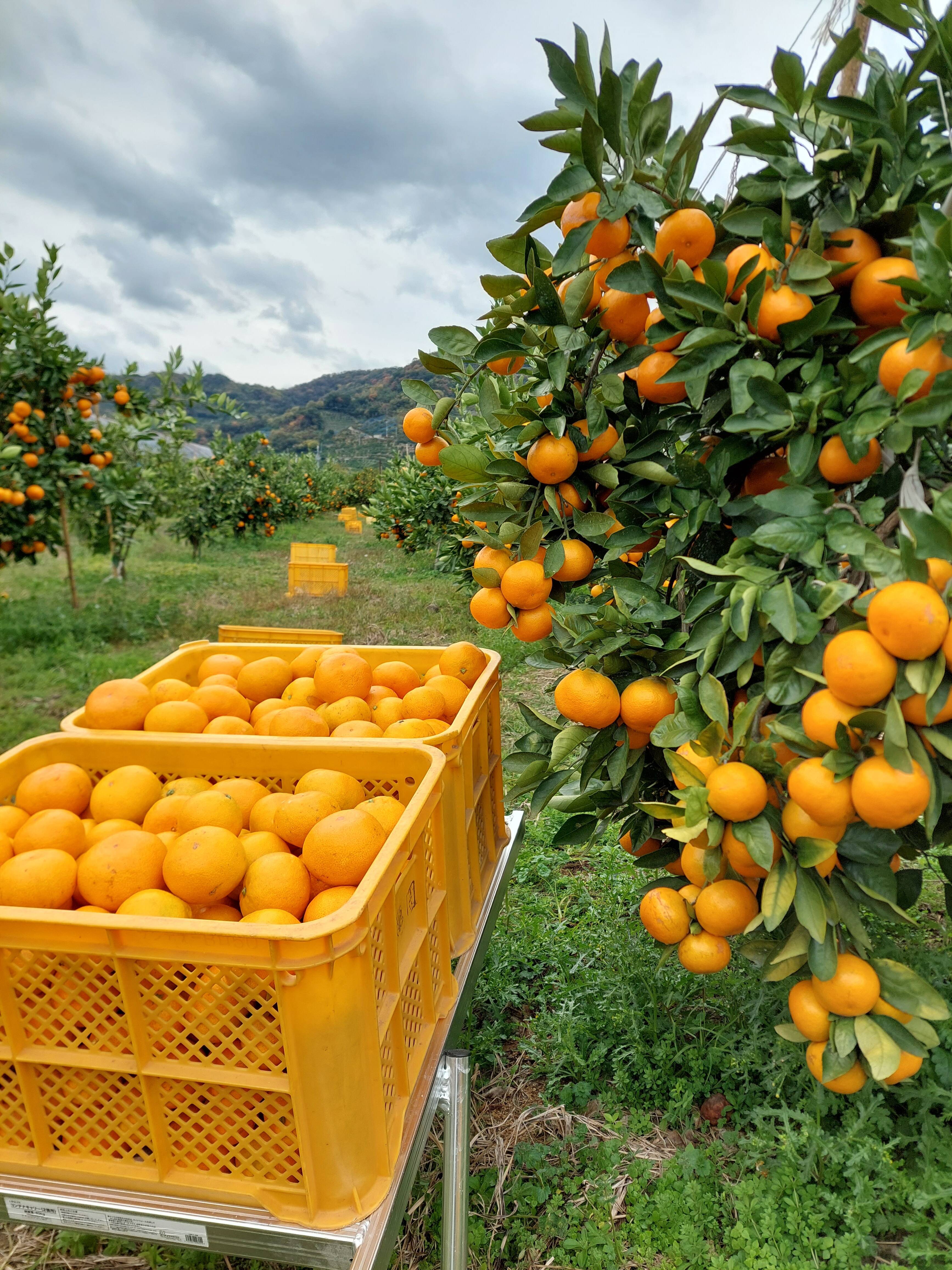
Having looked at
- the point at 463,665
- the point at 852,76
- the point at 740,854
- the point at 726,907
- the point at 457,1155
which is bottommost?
the point at 457,1155

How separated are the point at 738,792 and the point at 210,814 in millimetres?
873

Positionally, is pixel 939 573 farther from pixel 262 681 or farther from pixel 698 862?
pixel 262 681

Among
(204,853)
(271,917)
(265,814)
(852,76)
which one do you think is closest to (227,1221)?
(271,917)

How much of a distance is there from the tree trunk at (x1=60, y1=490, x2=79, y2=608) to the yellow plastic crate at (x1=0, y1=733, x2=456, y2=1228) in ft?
19.1

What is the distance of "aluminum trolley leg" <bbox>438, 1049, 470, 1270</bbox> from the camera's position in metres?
1.39

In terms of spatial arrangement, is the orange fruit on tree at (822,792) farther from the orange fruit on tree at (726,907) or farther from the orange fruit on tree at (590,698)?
the orange fruit on tree at (590,698)

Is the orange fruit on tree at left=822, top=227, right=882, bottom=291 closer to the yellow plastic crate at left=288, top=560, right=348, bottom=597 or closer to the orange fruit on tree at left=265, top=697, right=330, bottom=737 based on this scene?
the orange fruit on tree at left=265, top=697, right=330, bottom=737

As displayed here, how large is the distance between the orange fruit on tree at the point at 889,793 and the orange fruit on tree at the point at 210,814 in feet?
3.22

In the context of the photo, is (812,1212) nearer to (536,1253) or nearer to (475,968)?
(536,1253)

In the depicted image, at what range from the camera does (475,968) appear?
1690mm

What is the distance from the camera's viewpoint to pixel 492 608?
5.10ft

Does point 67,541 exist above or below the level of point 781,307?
below

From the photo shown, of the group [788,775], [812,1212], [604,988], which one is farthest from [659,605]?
[604,988]

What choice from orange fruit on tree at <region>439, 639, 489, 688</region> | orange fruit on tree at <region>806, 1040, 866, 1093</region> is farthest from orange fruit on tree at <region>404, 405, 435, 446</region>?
orange fruit on tree at <region>806, 1040, 866, 1093</region>
